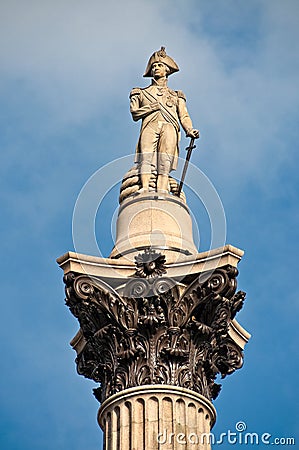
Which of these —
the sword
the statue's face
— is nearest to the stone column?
the sword

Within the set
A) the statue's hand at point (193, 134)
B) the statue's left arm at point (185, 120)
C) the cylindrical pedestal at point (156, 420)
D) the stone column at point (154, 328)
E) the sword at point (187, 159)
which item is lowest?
the cylindrical pedestal at point (156, 420)

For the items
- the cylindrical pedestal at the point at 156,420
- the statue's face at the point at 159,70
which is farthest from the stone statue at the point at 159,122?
the cylindrical pedestal at the point at 156,420

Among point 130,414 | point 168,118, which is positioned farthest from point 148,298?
point 168,118

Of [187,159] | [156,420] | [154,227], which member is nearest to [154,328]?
[156,420]

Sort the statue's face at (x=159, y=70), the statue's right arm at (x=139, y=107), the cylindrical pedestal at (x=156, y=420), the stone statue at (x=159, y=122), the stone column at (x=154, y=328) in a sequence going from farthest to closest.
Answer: the statue's face at (x=159, y=70) < the statue's right arm at (x=139, y=107) < the stone statue at (x=159, y=122) < the stone column at (x=154, y=328) < the cylindrical pedestal at (x=156, y=420)

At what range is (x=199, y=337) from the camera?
30.9m

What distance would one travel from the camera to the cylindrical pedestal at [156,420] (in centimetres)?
2908

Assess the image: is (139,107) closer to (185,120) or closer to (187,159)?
(185,120)

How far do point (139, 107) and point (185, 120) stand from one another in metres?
1.54

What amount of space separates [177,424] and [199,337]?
256cm

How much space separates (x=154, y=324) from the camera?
3031 centimetres

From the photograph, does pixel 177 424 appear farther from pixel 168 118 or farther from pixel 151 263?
pixel 168 118

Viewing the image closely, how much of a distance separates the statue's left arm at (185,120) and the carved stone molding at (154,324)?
5847 millimetres

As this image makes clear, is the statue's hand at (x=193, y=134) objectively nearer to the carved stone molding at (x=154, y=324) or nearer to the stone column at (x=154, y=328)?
the stone column at (x=154, y=328)
